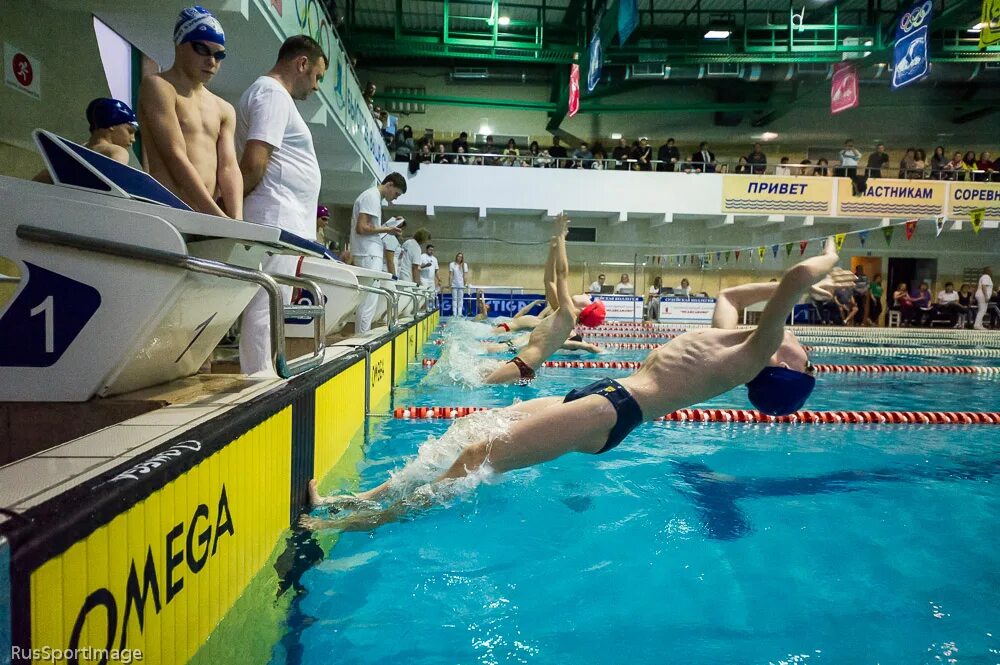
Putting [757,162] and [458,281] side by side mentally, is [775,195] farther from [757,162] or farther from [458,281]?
[458,281]

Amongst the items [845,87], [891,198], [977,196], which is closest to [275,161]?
[845,87]

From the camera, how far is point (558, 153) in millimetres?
18656

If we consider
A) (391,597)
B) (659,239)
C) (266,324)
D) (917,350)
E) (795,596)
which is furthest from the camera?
(659,239)

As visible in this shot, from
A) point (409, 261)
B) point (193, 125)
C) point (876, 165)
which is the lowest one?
point (193, 125)

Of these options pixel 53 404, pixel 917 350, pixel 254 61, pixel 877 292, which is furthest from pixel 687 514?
pixel 877 292

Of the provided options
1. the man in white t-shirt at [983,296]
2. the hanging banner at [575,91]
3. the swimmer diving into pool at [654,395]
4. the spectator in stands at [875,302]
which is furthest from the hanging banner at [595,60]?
the man in white t-shirt at [983,296]

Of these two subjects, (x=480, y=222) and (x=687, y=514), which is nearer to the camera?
(x=687, y=514)

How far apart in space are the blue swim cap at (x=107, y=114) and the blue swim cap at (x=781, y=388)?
3062 mm

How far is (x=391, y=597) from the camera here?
1.98 meters

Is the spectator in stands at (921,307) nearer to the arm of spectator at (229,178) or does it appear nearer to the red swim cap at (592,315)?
the red swim cap at (592,315)

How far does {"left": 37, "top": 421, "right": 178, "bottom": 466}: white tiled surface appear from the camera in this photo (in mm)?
1259

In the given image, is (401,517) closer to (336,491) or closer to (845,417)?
(336,491)

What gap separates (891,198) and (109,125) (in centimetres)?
1909

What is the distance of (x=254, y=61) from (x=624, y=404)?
5024 mm
